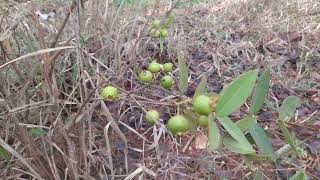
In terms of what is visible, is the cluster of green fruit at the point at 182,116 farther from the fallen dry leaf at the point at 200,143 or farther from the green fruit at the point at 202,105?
the fallen dry leaf at the point at 200,143

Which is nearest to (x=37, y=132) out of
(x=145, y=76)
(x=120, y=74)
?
(x=120, y=74)

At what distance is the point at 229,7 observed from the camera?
2820 mm

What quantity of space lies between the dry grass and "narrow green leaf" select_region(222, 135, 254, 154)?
14cm

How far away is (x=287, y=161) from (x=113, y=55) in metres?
0.76

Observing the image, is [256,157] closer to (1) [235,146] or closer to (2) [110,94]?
(1) [235,146]

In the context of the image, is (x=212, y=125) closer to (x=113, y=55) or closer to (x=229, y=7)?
(x=113, y=55)

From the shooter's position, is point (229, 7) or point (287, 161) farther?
point (229, 7)

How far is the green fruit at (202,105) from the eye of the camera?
69 centimetres

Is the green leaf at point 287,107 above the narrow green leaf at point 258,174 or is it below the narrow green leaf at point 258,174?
above

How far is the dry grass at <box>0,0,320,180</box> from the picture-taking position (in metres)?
1.15

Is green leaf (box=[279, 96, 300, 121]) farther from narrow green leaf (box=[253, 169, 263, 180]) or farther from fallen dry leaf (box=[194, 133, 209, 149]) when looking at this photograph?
fallen dry leaf (box=[194, 133, 209, 149])

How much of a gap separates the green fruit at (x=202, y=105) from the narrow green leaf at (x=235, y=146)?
0.09m

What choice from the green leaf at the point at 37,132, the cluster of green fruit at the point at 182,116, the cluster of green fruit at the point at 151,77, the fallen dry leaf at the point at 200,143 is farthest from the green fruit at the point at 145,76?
the fallen dry leaf at the point at 200,143

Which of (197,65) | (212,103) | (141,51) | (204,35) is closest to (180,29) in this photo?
(204,35)
